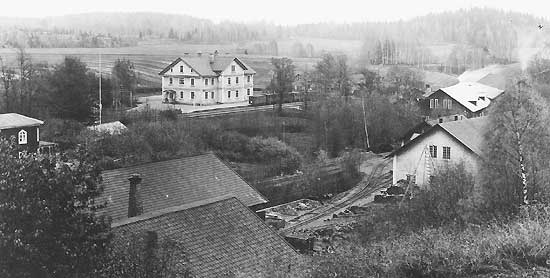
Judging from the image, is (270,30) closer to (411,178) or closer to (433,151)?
(433,151)

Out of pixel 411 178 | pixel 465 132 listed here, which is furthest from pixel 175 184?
pixel 465 132

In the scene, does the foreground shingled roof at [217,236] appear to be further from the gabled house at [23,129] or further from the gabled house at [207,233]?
the gabled house at [23,129]

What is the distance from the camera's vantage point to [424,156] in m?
18.5

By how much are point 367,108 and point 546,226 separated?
66.2 feet

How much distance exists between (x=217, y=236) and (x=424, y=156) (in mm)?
11198

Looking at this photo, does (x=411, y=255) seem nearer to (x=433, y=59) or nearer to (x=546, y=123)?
(x=546, y=123)

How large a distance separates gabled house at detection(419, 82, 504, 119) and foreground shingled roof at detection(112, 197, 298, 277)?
19513 mm

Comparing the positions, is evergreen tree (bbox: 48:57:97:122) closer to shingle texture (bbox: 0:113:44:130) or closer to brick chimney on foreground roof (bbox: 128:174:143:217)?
shingle texture (bbox: 0:113:44:130)

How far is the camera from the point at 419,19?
4388 centimetres

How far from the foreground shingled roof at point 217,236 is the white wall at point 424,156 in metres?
9.46

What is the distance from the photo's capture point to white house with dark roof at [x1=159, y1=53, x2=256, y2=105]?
31.5 m

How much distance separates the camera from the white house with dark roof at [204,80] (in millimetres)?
31500

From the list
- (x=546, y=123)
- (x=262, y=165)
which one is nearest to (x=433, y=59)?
(x=262, y=165)

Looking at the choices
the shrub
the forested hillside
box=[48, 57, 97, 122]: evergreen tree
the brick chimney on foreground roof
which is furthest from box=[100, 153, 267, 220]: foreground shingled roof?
the forested hillside
